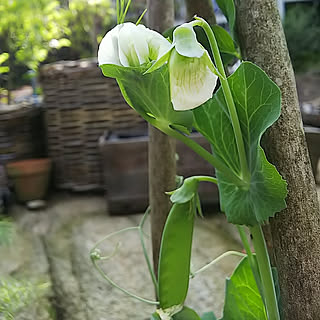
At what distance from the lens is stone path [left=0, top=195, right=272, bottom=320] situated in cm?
107

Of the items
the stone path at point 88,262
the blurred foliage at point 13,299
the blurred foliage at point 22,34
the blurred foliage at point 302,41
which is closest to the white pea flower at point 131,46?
the blurred foliage at point 13,299

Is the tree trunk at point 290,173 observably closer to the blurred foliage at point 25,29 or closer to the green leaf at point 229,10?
the green leaf at point 229,10

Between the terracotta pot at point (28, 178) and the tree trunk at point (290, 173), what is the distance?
1.60 meters

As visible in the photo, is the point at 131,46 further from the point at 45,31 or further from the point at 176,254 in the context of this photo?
the point at 45,31

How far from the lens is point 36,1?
215 centimetres

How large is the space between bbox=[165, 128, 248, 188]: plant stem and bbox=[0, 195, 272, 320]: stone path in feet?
2.21

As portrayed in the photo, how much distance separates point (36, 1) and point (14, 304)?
64.8 inches

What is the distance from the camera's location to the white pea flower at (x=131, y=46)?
1.09ft

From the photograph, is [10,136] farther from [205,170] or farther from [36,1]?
[205,170]

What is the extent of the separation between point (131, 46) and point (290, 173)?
0.59 ft

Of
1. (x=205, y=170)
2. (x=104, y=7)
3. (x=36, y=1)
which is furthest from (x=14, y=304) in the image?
(x=104, y=7)

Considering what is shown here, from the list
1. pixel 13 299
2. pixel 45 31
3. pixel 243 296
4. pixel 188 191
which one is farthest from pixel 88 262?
pixel 45 31

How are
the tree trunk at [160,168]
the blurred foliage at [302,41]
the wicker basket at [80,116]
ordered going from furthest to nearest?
1. the blurred foliage at [302,41]
2. the wicker basket at [80,116]
3. the tree trunk at [160,168]

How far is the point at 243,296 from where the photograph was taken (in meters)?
0.52
